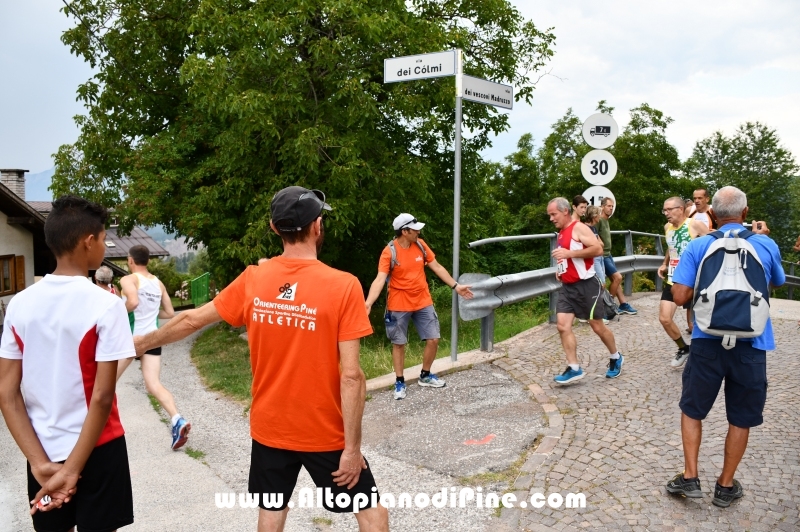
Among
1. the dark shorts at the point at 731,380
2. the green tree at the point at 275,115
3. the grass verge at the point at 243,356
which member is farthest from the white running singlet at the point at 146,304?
the green tree at the point at 275,115

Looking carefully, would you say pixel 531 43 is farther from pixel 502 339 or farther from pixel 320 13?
pixel 502 339

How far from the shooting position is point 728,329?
3.79 meters

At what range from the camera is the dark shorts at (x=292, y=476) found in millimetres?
2750

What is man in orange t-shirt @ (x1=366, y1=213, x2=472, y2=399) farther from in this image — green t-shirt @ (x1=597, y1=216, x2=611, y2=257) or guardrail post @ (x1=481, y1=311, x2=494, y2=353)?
green t-shirt @ (x1=597, y1=216, x2=611, y2=257)

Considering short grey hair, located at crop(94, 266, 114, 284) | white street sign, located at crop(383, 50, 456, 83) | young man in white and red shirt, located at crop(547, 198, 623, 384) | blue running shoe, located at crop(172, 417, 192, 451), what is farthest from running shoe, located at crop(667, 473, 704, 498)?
short grey hair, located at crop(94, 266, 114, 284)

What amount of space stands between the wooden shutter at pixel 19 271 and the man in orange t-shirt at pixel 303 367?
20763 mm

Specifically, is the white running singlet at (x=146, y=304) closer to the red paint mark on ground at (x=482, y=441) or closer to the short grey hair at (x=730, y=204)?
the red paint mark on ground at (x=482, y=441)

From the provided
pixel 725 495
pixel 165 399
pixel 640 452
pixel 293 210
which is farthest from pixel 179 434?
pixel 725 495

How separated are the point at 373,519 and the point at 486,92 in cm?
562

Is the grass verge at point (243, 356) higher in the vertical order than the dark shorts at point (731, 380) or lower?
lower

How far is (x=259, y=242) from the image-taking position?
12555 mm

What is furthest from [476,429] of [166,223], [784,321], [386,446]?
[166,223]

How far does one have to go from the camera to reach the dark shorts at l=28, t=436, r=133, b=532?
105 inches

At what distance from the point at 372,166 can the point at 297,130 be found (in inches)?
66.0
